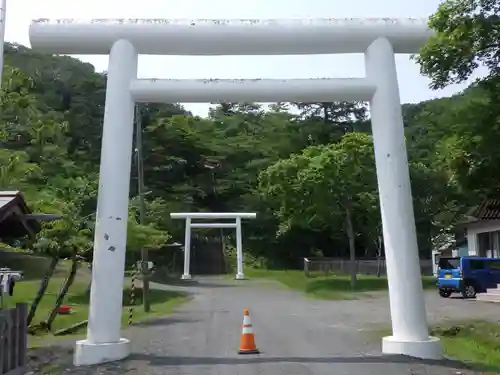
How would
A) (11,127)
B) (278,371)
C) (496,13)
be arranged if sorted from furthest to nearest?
(11,127)
(278,371)
(496,13)

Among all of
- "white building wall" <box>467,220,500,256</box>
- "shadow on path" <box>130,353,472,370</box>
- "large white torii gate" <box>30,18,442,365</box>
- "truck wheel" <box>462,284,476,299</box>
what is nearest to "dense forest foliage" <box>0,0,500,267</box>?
"large white torii gate" <box>30,18,442,365</box>

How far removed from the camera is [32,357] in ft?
37.1

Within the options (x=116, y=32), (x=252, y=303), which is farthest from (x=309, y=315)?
(x=116, y=32)

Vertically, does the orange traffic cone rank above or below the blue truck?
below

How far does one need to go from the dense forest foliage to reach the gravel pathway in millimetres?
3169

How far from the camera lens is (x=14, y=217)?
29.6ft

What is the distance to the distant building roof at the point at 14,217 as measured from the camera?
8523 millimetres

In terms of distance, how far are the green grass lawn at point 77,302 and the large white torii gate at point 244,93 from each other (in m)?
5.29

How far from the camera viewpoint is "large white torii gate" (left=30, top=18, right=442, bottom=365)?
9766 mm

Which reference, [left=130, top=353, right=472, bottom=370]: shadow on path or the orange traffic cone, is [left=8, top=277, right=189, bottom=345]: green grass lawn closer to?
[left=130, top=353, right=472, bottom=370]: shadow on path

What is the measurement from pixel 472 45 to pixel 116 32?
5.94 metres

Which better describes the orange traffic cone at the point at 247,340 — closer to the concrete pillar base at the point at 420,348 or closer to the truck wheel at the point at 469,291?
the concrete pillar base at the point at 420,348

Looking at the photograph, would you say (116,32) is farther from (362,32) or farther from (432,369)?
(432,369)

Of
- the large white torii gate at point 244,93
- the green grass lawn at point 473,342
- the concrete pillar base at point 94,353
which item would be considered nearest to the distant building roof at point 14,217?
the large white torii gate at point 244,93
